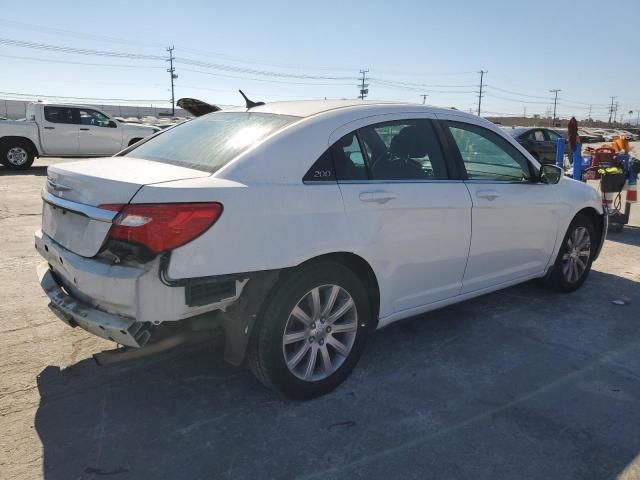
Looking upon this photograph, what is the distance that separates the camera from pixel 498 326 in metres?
4.23

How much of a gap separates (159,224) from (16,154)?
1448 centimetres

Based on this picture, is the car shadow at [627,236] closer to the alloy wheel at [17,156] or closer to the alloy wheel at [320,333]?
the alloy wheel at [320,333]

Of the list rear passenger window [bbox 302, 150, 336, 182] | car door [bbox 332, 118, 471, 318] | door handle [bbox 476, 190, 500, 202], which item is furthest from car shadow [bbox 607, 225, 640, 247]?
rear passenger window [bbox 302, 150, 336, 182]

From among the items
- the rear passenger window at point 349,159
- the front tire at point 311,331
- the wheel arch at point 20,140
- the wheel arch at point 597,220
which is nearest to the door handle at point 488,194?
the rear passenger window at point 349,159

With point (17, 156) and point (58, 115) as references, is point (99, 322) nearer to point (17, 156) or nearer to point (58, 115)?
point (17, 156)

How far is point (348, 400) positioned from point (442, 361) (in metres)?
0.85

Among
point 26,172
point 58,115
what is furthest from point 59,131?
point 26,172

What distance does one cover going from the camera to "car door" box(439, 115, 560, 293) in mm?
3816

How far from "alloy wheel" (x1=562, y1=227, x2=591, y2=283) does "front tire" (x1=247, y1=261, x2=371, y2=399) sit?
2.57 meters

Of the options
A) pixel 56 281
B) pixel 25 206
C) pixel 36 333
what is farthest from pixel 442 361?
pixel 25 206

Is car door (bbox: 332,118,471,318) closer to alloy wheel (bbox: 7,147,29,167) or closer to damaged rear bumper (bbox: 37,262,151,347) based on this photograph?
damaged rear bumper (bbox: 37,262,151,347)

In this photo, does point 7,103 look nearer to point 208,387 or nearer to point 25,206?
point 25,206

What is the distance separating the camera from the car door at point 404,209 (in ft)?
10.2

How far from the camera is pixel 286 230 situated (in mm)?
2762
